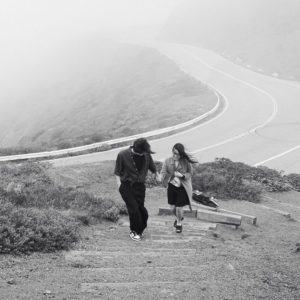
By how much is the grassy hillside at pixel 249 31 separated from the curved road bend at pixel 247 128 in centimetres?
754

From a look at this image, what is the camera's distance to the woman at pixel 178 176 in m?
8.70

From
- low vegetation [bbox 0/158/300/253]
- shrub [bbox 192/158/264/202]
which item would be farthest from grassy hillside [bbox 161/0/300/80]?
shrub [bbox 192/158/264/202]

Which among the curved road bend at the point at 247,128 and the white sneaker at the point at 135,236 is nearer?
the white sneaker at the point at 135,236

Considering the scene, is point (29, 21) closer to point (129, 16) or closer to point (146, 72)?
point (129, 16)

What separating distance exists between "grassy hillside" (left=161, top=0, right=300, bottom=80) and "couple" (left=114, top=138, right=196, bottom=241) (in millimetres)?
40715

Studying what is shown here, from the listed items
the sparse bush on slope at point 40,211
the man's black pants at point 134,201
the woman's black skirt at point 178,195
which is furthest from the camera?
the woman's black skirt at point 178,195

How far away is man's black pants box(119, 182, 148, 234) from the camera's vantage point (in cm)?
824

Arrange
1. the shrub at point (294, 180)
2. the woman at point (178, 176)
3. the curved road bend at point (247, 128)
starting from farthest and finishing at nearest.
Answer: the curved road bend at point (247, 128) → the shrub at point (294, 180) → the woman at point (178, 176)

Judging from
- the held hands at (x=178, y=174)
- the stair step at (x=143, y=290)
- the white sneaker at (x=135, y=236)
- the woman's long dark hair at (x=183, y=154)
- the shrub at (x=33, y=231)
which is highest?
the woman's long dark hair at (x=183, y=154)

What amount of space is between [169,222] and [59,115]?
127ft

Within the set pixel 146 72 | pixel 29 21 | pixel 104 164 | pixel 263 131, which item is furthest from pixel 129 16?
Result: pixel 104 164

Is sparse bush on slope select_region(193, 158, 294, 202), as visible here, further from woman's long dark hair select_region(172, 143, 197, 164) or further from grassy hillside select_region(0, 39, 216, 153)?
grassy hillside select_region(0, 39, 216, 153)

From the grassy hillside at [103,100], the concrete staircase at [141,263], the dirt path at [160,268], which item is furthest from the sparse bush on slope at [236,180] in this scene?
the grassy hillside at [103,100]

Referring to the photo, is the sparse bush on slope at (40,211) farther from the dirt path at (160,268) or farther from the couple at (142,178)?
the couple at (142,178)
